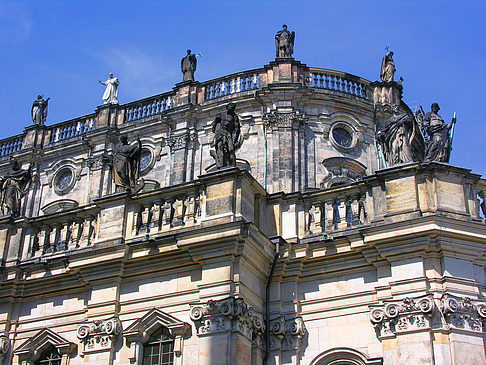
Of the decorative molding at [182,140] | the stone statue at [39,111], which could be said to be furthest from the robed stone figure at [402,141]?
the stone statue at [39,111]

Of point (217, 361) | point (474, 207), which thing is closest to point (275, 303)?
point (217, 361)

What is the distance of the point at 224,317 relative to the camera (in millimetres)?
14680

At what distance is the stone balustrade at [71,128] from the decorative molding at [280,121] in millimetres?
9074

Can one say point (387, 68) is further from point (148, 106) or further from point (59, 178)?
point (59, 178)

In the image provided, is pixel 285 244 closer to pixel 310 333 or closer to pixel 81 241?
pixel 310 333

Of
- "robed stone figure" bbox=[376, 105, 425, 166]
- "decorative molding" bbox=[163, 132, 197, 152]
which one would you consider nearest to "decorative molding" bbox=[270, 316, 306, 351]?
"robed stone figure" bbox=[376, 105, 425, 166]

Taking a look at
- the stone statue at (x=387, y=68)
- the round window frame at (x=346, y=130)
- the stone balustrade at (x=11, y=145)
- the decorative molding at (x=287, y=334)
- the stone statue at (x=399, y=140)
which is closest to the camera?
the decorative molding at (x=287, y=334)

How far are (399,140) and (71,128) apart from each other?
23183 mm

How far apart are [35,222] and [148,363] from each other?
16.9 feet

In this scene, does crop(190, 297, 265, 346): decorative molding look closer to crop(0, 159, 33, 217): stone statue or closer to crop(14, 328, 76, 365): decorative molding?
crop(14, 328, 76, 365): decorative molding

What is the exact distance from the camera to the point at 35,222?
60.8ft

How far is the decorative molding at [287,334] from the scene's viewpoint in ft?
51.9

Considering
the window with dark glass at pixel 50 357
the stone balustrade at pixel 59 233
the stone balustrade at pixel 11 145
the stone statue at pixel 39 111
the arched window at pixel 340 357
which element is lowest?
the arched window at pixel 340 357

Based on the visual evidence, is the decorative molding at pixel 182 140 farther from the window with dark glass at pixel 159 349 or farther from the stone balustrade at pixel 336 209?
the window with dark glass at pixel 159 349
